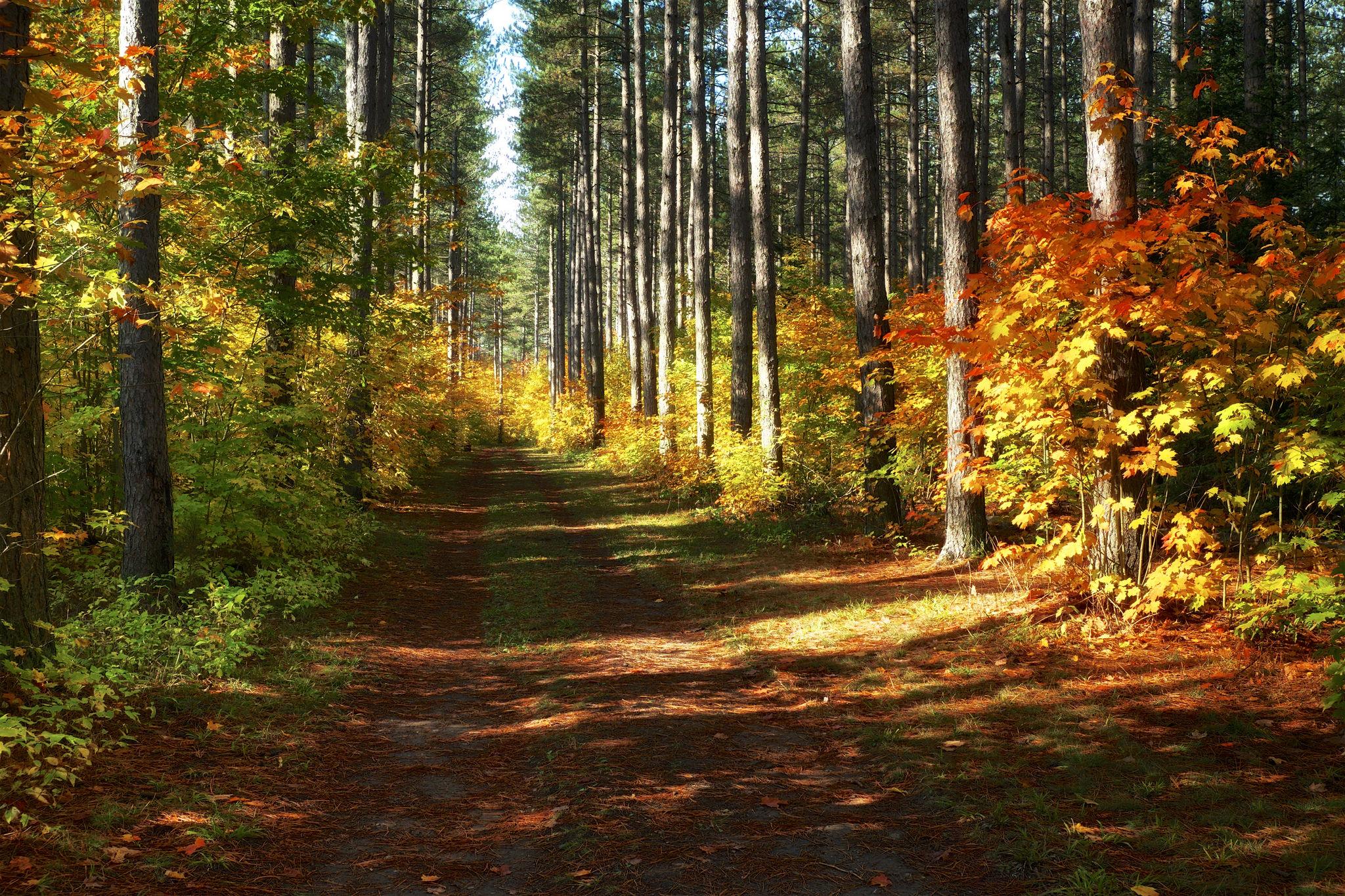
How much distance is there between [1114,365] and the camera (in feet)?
21.1

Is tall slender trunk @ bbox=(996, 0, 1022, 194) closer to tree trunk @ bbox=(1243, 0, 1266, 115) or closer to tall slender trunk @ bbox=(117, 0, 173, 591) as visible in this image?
tree trunk @ bbox=(1243, 0, 1266, 115)

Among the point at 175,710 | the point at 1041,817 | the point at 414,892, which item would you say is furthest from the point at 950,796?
the point at 175,710

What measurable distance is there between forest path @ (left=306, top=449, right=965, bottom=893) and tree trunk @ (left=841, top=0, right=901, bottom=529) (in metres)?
3.69

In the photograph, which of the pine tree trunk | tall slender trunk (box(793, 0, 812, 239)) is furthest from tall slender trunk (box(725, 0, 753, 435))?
tall slender trunk (box(793, 0, 812, 239))

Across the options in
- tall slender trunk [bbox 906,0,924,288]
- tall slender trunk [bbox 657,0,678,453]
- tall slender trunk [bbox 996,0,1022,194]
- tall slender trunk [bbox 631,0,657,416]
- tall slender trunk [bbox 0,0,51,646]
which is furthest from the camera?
tall slender trunk [bbox 906,0,924,288]

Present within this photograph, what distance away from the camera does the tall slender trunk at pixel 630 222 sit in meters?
25.9

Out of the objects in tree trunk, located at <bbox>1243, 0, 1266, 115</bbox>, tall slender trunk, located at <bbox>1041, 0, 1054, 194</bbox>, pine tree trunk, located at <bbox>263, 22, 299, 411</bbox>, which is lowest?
pine tree trunk, located at <bbox>263, 22, 299, 411</bbox>

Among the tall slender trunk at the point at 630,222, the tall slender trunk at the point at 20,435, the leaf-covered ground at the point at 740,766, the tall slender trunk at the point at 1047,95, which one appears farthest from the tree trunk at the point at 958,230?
the tall slender trunk at the point at 1047,95

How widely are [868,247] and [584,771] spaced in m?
8.36

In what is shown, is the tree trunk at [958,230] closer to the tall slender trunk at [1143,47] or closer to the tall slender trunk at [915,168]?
the tall slender trunk at [1143,47]

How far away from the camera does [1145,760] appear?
4.34m

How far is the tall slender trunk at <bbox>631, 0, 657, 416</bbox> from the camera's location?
2336 centimetres

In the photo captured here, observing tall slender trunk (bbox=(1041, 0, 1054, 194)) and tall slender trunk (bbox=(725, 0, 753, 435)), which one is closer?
tall slender trunk (bbox=(725, 0, 753, 435))

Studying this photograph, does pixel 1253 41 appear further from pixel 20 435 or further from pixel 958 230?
pixel 20 435
